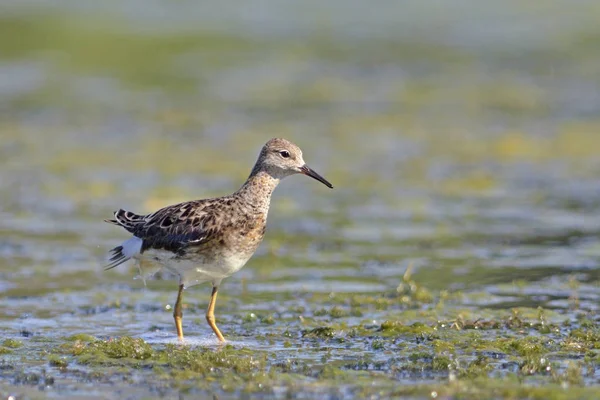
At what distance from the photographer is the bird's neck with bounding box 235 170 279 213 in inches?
340

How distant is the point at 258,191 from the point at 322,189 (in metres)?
6.20

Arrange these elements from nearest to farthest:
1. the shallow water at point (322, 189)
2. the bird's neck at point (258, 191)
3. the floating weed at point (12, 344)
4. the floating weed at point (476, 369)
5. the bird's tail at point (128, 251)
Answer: the floating weed at point (476, 369) < the shallow water at point (322, 189) < the floating weed at point (12, 344) < the bird's neck at point (258, 191) < the bird's tail at point (128, 251)

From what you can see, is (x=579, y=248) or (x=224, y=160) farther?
(x=224, y=160)

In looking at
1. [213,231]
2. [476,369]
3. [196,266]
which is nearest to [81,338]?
[196,266]

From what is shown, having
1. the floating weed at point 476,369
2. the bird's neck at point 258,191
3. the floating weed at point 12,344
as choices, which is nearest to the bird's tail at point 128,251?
the bird's neck at point 258,191

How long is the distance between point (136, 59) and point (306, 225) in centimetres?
1229

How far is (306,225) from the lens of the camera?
12914mm

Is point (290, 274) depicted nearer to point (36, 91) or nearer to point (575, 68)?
Answer: point (36, 91)

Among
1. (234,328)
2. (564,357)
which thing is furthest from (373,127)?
(564,357)

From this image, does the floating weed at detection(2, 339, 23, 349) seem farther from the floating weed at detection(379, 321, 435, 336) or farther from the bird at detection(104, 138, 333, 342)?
the floating weed at detection(379, 321, 435, 336)

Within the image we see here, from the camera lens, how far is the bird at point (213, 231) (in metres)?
8.39

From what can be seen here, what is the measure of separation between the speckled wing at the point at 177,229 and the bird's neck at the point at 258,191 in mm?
315

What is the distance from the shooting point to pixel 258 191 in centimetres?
869

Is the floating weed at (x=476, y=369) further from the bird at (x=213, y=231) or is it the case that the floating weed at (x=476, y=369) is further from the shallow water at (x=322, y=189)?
the bird at (x=213, y=231)
